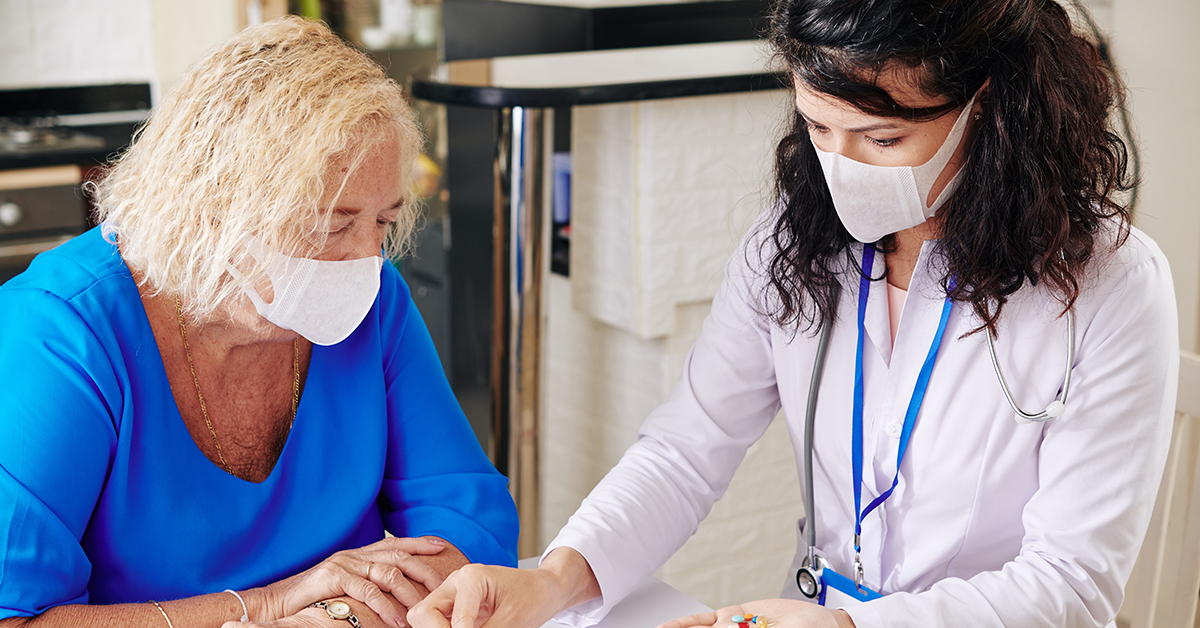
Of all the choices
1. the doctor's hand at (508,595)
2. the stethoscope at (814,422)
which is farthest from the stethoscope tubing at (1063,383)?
the doctor's hand at (508,595)

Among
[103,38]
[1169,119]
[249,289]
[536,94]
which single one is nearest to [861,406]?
[249,289]

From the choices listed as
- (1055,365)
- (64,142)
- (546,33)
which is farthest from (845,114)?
(64,142)

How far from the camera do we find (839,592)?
1.26 m

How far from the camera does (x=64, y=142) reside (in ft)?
11.1

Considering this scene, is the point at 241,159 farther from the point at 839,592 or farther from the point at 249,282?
the point at 839,592

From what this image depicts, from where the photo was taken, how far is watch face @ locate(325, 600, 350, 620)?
1.11 m

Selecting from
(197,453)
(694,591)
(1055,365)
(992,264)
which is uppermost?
(992,264)

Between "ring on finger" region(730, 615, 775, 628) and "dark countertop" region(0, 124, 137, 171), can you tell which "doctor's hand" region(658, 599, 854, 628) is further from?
"dark countertop" region(0, 124, 137, 171)

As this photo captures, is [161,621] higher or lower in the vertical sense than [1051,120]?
lower

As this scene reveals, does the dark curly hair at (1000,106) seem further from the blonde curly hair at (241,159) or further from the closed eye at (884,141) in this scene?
the blonde curly hair at (241,159)

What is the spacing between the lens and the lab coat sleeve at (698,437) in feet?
4.20

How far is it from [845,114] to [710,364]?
435mm

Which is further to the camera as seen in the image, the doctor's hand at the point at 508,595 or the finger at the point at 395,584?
the finger at the point at 395,584

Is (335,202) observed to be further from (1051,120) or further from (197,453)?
(1051,120)
